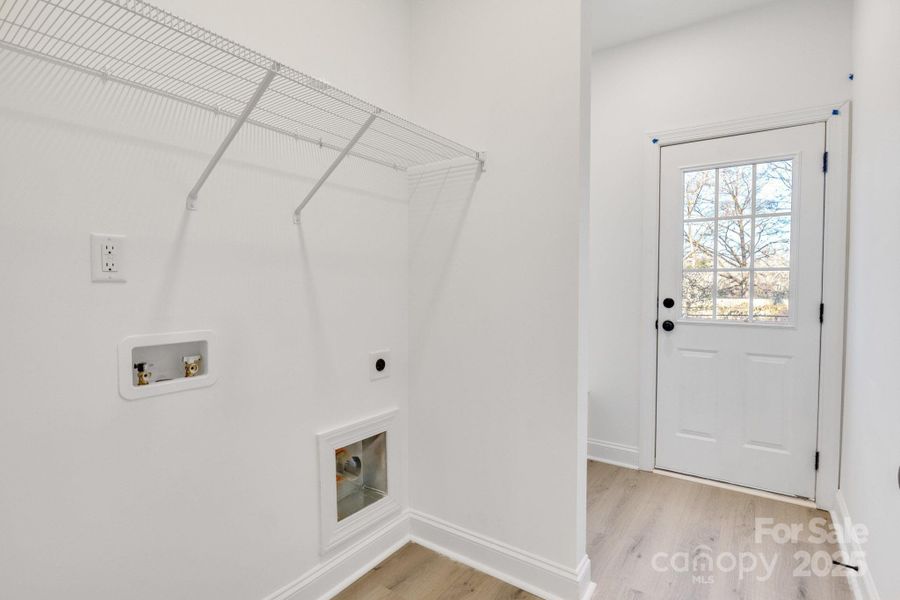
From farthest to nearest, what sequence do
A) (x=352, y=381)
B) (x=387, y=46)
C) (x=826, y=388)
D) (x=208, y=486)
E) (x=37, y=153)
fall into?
(x=826, y=388) → (x=387, y=46) → (x=352, y=381) → (x=208, y=486) → (x=37, y=153)

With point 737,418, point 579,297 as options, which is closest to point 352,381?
point 579,297

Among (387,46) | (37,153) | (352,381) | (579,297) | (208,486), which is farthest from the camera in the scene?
(387,46)

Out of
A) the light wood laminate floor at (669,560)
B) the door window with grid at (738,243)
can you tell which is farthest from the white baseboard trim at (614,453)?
the door window with grid at (738,243)

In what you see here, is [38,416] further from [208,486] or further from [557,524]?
[557,524]

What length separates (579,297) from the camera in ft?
5.41

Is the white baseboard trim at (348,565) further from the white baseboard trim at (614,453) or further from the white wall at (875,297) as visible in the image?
the white wall at (875,297)

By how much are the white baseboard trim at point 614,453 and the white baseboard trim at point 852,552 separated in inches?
37.9

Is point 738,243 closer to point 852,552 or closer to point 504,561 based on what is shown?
point 852,552

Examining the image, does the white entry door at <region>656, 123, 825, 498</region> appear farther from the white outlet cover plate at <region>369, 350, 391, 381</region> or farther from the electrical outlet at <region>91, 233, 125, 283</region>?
the electrical outlet at <region>91, 233, 125, 283</region>

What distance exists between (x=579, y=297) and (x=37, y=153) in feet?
5.22

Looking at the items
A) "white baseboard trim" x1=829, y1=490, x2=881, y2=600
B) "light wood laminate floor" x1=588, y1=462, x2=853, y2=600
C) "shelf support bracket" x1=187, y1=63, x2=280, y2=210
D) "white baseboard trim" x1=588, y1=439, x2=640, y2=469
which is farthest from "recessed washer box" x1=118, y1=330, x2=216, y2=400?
"white baseboard trim" x1=588, y1=439, x2=640, y2=469

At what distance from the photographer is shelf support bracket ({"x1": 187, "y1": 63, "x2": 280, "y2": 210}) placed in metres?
1.04

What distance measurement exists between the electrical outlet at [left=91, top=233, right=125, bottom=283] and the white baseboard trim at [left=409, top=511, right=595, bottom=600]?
1584mm

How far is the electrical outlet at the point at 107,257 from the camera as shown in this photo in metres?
1.13
